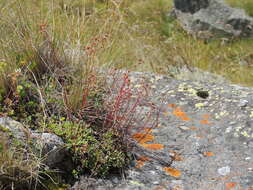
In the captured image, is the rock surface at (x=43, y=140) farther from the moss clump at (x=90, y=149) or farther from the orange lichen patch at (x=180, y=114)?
the orange lichen patch at (x=180, y=114)

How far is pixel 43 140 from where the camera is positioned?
2.24m

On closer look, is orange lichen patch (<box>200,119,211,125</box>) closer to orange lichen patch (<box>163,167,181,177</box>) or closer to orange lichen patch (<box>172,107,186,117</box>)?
orange lichen patch (<box>172,107,186,117</box>)

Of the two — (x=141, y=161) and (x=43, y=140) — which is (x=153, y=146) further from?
(x=43, y=140)

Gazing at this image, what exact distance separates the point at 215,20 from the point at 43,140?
784cm

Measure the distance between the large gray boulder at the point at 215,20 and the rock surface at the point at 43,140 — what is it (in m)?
6.99

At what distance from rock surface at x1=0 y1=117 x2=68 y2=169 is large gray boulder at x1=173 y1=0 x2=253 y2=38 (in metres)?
6.99

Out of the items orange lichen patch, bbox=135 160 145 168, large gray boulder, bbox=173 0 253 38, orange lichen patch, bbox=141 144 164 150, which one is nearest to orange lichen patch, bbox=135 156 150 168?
orange lichen patch, bbox=135 160 145 168

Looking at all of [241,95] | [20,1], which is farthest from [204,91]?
[20,1]

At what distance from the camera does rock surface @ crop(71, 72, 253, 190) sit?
2480 mm

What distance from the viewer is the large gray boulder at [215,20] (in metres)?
9.12

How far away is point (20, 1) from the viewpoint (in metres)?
3.31

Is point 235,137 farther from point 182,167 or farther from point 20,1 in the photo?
point 20,1

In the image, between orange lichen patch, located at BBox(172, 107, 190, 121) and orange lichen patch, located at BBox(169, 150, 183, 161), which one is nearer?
orange lichen patch, located at BBox(169, 150, 183, 161)

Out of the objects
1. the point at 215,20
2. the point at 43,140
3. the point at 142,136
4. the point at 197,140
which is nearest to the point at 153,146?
the point at 142,136
